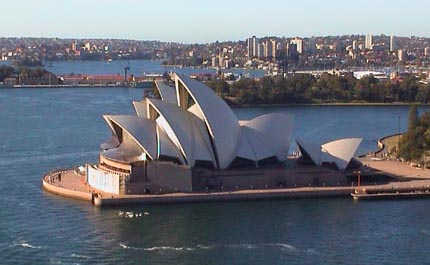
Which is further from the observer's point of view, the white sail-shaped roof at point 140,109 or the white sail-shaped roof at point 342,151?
the white sail-shaped roof at point 140,109

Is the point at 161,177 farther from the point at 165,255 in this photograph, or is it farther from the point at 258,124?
Answer: the point at 165,255

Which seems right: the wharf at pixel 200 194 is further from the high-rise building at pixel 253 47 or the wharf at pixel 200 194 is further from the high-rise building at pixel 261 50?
the high-rise building at pixel 253 47

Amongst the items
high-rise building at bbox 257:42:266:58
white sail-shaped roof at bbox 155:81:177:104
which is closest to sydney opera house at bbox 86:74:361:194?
white sail-shaped roof at bbox 155:81:177:104

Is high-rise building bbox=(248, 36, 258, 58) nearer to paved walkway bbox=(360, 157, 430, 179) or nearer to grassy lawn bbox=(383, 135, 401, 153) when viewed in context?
grassy lawn bbox=(383, 135, 401, 153)

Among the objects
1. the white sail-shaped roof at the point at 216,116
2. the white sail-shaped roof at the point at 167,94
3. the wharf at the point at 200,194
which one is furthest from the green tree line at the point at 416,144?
the white sail-shaped roof at the point at 167,94

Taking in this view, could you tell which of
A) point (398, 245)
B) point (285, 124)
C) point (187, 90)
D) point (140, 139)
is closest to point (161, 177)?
point (140, 139)

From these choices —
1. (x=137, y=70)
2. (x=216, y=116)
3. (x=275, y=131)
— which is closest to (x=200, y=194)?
(x=216, y=116)

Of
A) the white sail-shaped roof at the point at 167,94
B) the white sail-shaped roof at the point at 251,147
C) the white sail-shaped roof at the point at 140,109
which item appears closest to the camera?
the white sail-shaped roof at the point at 251,147

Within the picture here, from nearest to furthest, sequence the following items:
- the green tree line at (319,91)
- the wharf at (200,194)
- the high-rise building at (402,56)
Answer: the wharf at (200,194) → the green tree line at (319,91) → the high-rise building at (402,56)
